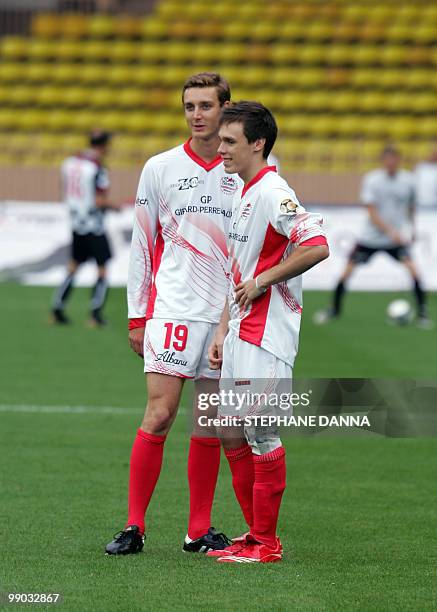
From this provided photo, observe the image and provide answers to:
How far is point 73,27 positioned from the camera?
1094 inches

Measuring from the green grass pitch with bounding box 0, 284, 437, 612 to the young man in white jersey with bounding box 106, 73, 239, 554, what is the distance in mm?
334

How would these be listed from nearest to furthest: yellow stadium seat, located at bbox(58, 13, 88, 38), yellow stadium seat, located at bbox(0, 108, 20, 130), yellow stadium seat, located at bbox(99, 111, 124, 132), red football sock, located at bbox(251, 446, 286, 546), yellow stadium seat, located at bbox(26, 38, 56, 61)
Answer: red football sock, located at bbox(251, 446, 286, 546)
yellow stadium seat, located at bbox(99, 111, 124, 132)
yellow stadium seat, located at bbox(0, 108, 20, 130)
yellow stadium seat, located at bbox(26, 38, 56, 61)
yellow stadium seat, located at bbox(58, 13, 88, 38)

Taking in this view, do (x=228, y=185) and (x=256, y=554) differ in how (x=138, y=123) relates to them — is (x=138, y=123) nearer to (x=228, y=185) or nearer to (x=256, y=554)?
(x=228, y=185)

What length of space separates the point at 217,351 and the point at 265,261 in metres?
0.45

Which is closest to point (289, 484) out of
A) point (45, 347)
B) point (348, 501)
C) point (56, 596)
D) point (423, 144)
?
point (348, 501)

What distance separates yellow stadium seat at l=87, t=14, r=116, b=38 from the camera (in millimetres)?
27573

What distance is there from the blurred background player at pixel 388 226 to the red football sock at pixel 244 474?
8.99 metres

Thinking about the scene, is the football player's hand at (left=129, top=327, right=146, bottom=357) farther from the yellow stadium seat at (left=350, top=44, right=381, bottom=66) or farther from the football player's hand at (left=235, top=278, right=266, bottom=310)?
the yellow stadium seat at (left=350, top=44, right=381, bottom=66)

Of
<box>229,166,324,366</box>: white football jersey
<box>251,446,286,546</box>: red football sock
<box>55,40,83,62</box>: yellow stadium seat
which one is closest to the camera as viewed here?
<box>229,166,324,366</box>: white football jersey

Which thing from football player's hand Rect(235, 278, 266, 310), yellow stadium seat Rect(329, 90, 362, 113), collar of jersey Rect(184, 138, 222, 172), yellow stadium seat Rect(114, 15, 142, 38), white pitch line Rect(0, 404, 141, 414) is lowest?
white pitch line Rect(0, 404, 141, 414)

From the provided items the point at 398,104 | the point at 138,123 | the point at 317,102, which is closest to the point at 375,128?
the point at 398,104

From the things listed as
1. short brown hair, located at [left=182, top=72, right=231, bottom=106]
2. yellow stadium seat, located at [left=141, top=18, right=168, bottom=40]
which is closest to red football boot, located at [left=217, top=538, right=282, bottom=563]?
short brown hair, located at [left=182, top=72, right=231, bottom=106]

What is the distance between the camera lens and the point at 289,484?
6.73 metres

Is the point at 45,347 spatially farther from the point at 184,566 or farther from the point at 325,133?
the point at 325,133
